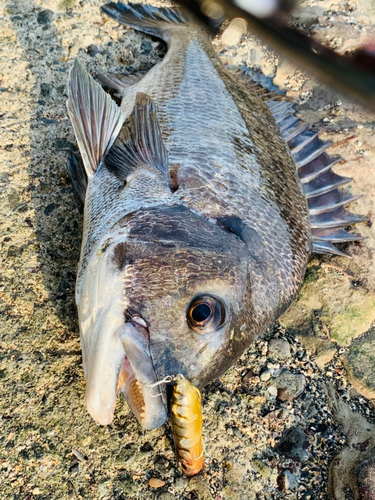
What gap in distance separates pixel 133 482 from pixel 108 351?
0.74 m

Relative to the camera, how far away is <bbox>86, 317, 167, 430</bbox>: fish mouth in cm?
165

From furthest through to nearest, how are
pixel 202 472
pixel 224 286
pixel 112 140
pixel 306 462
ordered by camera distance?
pixel 112 140 < pixel 306 462 < pixel 202 472 < pixel 224 286

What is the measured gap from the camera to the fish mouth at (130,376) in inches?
65.0

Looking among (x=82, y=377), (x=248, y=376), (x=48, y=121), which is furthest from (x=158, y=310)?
(x=48, y=121)

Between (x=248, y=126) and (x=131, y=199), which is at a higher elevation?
(x=248, y=126)

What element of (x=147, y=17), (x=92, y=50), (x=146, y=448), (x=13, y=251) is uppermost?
(x=147, y=17)

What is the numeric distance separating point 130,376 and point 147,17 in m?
3.98

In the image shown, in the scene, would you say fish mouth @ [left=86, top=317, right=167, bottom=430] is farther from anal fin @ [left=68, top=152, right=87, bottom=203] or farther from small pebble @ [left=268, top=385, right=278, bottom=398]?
anal fin @ [left=68, top=152, right=87, bottom=203]

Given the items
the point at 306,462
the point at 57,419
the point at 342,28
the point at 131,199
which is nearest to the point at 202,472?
the point at 306,462

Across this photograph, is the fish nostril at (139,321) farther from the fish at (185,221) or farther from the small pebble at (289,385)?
the small pebble at (289,385)

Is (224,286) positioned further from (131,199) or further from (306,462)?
(306,462)

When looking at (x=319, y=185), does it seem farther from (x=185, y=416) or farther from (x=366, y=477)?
(x=185, y=416)

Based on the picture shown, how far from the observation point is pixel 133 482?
1929 mm

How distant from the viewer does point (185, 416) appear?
1.66m
